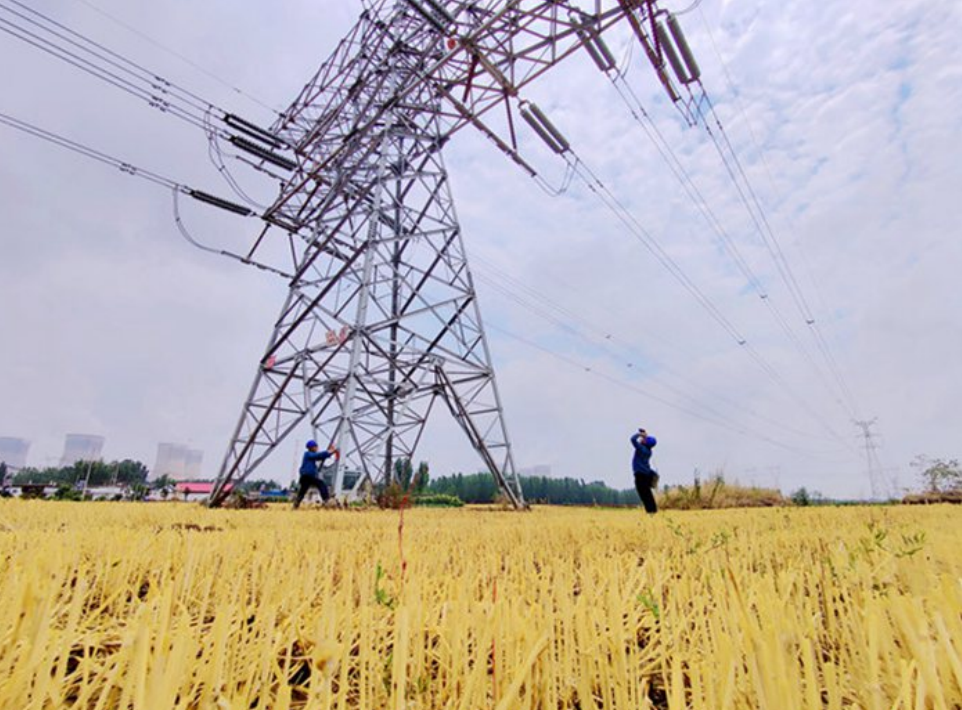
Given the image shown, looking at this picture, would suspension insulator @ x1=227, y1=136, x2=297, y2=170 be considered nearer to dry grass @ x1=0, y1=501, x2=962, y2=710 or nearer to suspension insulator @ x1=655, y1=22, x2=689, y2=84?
suspension insulator @ x1=655, y1=22, x2=689, y2=84

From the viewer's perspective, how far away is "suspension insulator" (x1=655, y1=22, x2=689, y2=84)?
25.2 feet

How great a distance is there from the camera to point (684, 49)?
793 cm

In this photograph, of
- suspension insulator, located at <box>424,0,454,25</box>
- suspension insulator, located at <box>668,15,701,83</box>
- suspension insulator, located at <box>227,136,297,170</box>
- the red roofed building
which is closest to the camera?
suspension insulator, located at <box>668,15,701,83</box>

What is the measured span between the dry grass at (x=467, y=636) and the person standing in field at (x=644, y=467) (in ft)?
19.7

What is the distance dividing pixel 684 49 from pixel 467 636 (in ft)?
32.8

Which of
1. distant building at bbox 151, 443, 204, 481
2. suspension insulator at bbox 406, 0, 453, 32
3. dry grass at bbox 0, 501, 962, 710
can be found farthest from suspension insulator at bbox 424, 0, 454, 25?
distant building at bbox 151, 443, 204, 481

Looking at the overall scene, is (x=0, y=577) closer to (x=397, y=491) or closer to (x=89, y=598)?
(x=89, y=598)

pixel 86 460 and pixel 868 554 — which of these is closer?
pixel 868 554

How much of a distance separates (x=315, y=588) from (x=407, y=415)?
9.42 m

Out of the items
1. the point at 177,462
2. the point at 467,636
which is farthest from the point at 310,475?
the point at 177,462

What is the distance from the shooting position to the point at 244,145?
13.0 metres

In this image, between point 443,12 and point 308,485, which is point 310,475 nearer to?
point 308,485

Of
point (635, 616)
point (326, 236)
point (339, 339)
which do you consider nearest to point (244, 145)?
point (326, 236)

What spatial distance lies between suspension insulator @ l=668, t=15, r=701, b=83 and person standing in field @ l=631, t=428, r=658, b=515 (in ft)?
22.8
